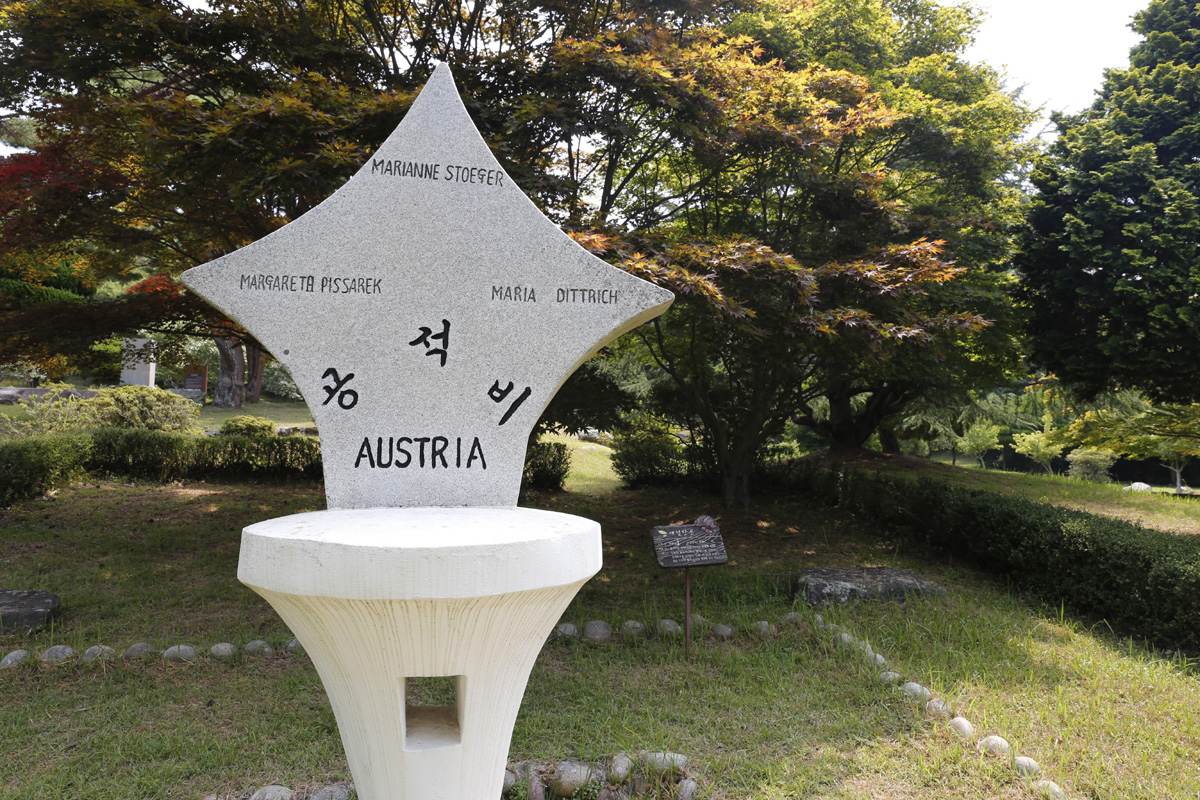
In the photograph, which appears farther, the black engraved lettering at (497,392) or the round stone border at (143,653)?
the round stone border at (143,653)

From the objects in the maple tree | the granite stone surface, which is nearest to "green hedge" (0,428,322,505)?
the maple tree

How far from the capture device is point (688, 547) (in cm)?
514

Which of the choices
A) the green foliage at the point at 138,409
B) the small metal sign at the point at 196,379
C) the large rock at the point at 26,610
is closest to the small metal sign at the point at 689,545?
the large rock at the point at 26,610

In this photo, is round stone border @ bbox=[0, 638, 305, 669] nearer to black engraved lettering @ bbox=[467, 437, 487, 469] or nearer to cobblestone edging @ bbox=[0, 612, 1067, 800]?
cobblestone edging @ bbox=[0, 612, 1067, 800]

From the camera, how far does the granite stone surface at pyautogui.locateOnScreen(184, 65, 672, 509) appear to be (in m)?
2.91

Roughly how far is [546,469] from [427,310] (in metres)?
8.80

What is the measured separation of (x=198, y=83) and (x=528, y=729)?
20.6 feet

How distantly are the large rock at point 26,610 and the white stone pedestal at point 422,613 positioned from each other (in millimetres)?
4014

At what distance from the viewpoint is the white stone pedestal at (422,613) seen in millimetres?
2049

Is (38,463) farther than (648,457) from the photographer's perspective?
No

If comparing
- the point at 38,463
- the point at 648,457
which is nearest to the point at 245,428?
the point at 38,463

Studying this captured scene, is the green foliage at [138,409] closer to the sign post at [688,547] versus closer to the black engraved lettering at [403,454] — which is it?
the sign post at [688,547]

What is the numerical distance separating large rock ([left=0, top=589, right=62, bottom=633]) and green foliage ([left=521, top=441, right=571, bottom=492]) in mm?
6818

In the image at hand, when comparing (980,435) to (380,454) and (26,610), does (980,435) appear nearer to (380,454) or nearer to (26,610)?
(380,454)
